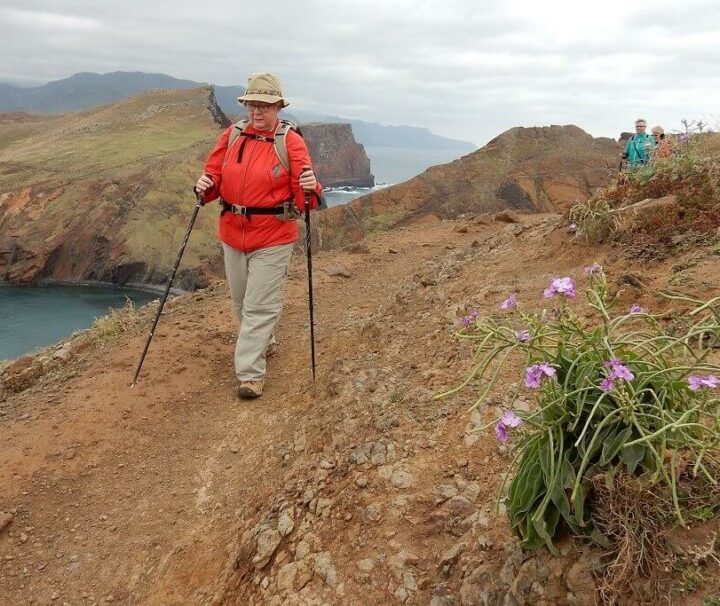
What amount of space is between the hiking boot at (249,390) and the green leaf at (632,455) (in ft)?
13.5

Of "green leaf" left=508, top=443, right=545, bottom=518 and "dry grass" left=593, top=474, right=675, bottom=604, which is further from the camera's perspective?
"green leaf" left=508, top=443, right=545, bottom=518

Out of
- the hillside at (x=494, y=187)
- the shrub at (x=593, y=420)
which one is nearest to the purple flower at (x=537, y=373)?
the shrub at (x=593, y=420)

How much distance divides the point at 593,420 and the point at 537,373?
27 centimetres

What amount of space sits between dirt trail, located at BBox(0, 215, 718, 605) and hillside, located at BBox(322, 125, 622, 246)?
12.0 m

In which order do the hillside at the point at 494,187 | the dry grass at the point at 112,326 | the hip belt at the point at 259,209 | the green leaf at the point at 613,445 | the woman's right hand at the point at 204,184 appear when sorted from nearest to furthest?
the green leaf at the point at 613,445
the hip belt at the point at 259,209
the woman's right hand at the point at 204,184
the dry grass at the point at 112,326
the hillside at the point at 494,187

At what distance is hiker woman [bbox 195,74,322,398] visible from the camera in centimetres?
502

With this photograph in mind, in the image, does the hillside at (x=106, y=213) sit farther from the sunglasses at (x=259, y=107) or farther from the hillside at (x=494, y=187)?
the sunglasses at (x=259, y=107)

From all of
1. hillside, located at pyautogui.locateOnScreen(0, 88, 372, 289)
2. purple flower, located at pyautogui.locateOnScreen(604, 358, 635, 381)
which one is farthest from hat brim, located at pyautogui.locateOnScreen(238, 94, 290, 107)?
hillside, located at pyautogui.locateOnScreen(0, 88, 372, 289)

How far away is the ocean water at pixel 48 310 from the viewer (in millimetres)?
25017

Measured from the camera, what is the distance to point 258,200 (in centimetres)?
508

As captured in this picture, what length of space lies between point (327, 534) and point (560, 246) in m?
4.87

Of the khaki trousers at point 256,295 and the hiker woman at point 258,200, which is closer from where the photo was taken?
the hiker woman at point 258,200

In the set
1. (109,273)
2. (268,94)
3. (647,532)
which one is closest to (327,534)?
(647,532)

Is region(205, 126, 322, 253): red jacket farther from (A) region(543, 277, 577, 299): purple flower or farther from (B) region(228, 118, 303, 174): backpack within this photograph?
(A) region(543, 277, 577, 299): purple flower
